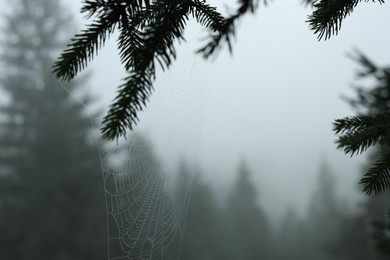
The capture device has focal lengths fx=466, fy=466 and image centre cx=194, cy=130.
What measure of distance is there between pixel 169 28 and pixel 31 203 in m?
21.0

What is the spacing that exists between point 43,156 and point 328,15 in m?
22.6

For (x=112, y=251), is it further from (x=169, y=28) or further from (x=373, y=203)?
(x=169, y=28)

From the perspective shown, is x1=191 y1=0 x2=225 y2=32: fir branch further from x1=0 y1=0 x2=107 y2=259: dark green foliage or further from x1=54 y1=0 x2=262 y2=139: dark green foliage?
x1=0 y1=0 x2=107 y2=259: dark green foliage

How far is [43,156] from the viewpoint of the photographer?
22.2 m

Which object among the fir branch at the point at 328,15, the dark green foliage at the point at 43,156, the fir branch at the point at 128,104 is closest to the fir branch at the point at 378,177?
the fir branch at the point at 328,15

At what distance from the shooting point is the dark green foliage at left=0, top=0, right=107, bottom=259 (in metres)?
20.1

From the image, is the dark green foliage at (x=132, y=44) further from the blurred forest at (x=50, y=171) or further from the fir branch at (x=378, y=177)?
the blurred forest at (x=50, y=171)

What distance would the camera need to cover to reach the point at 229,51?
0.94 metres

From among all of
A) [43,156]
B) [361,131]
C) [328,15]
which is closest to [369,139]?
[361,131]

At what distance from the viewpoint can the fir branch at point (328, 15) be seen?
40.3 inches

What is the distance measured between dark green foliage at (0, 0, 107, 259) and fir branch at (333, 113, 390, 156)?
19.3 meters

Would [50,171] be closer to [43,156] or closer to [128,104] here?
[43,156]

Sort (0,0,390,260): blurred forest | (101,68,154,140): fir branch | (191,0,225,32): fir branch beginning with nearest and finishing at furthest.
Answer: (101,68,154,140): fir branch, (191,0,225,32): fir branch, (0,0,390,260): blurred forest

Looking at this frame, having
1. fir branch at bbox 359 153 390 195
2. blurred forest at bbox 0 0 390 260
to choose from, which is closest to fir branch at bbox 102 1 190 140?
fir branch at bbox 359 153 390 195
